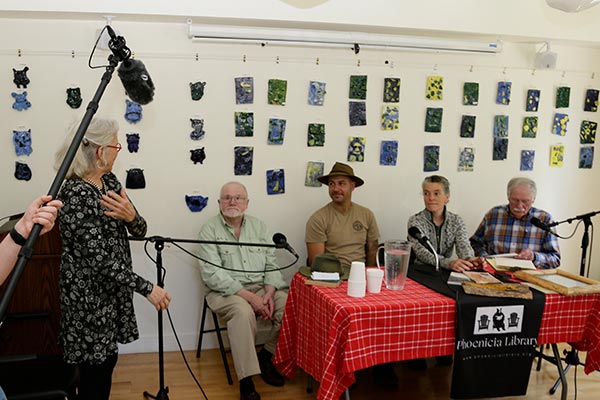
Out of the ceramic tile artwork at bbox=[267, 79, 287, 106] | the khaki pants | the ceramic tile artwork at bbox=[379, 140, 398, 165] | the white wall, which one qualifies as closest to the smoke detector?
the white wall

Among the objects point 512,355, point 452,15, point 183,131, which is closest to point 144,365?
point 183,131

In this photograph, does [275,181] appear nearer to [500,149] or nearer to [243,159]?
[243,159]

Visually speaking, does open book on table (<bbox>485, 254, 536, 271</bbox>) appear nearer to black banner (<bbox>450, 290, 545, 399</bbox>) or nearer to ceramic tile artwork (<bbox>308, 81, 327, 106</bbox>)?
black banner (<bbox>450, 290, 545, 399</bbox>)

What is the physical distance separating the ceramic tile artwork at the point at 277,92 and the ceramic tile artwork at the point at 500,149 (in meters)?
1.67

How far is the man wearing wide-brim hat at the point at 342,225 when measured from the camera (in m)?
3.42

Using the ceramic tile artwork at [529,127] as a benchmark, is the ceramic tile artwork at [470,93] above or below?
above

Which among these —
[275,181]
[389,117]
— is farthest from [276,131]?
[389,117]

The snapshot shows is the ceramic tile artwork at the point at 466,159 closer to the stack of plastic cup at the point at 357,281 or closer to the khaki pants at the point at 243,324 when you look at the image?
the khaki pants at the point at 243,324

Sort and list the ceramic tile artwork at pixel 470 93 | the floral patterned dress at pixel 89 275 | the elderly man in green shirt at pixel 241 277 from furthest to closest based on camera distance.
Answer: the ceramic tile artwork at pixel 470 93, the elderly man in green shirt at pixel 241 277, the floral patterned dress at pixel 89 275

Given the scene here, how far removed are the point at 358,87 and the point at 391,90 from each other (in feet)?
0.82

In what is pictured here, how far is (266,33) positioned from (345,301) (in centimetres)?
196

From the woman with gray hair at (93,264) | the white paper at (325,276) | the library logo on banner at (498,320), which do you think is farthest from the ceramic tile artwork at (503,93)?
the woman with gray hair at (93,264)

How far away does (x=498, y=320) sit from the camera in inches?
94.9

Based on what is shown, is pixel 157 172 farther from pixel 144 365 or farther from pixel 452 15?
pixel 452 15
